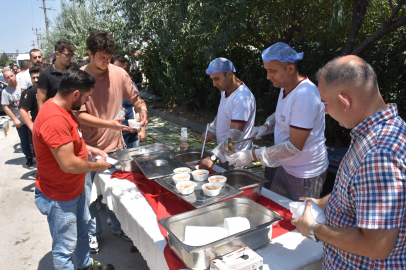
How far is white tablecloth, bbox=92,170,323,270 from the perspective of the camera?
1.49 meters

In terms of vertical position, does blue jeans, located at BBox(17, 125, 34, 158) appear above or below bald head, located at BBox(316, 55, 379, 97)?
below

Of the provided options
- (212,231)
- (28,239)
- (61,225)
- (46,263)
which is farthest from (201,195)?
(28,239)

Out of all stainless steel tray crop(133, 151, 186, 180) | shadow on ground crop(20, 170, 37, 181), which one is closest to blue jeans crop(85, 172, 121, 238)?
stainless steel tray crop(133, 151, 186, 180)

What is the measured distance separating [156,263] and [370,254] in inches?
49.3

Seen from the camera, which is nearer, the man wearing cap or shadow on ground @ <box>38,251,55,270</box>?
the man wearing cap

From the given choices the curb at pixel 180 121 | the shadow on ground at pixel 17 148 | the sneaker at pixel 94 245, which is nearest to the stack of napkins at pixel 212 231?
the sneaker at pixel 94 245

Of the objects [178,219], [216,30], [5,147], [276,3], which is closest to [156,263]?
[178,219]

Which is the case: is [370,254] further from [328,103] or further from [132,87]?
[132,87]

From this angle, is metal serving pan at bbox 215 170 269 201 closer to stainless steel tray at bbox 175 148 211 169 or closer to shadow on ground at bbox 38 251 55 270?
stainless steel tray at bbox 175 148 211 169

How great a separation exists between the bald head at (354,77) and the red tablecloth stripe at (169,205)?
1.02 m

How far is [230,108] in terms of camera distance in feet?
9.18

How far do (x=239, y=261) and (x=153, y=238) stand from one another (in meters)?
0.64

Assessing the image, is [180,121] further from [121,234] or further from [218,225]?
[218,225]

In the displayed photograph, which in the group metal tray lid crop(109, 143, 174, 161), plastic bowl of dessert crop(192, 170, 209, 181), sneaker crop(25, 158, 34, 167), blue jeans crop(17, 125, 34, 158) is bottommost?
sneaker crop(25, 158, 34, 167)
